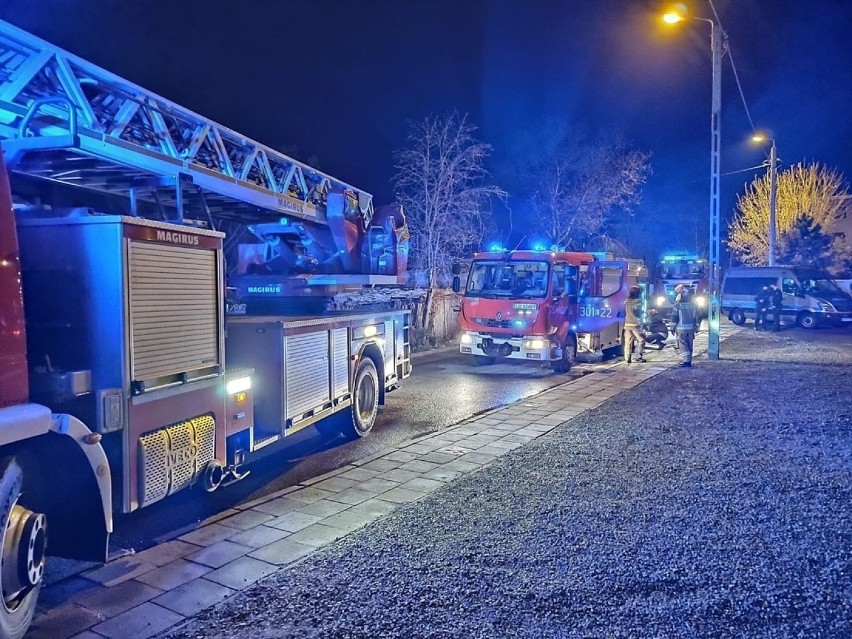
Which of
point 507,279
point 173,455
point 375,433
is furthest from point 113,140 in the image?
point 507,279

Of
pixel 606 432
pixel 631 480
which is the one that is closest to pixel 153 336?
pixel 631 480

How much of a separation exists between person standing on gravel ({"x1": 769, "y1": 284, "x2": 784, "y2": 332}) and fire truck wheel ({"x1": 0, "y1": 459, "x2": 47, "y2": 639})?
86.1 ft

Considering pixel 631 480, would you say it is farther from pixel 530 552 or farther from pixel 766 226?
pixel 766 226

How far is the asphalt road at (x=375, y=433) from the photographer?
5.63 meters

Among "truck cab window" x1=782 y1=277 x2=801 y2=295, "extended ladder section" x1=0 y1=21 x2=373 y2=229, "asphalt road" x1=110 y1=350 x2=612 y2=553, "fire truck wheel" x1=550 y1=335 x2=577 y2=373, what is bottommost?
"asphalt road" x1=110 y1=350 x2=612 y2=553

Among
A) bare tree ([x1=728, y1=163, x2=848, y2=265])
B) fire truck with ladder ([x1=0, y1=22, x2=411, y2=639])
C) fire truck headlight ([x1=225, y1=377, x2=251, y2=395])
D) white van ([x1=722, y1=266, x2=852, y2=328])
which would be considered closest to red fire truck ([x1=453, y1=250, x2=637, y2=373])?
fire truck with ladder ([x1=0, y1=22, x2=411, y2=639])

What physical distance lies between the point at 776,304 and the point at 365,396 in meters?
21.9

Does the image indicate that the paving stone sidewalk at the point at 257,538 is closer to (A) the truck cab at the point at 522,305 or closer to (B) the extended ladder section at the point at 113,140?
(B) the extended ladder section at the point at 113,140

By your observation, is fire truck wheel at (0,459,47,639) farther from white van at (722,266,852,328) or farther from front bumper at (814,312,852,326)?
front bumper at (814,312,852,326)

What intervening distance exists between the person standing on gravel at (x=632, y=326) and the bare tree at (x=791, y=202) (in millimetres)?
23546

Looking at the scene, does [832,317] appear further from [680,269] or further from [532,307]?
[532,307]

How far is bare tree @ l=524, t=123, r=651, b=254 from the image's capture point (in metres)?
26.5

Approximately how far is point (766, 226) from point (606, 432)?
3470 centimetres

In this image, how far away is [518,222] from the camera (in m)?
27.7
